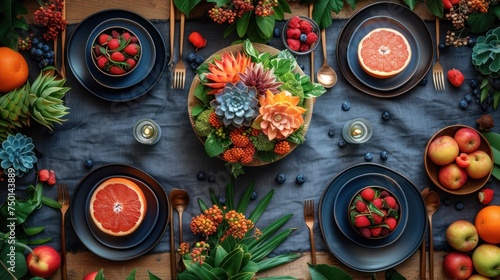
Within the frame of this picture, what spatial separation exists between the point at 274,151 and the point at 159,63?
0.54 meters

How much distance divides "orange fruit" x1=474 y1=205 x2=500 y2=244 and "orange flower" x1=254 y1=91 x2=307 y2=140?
786mm

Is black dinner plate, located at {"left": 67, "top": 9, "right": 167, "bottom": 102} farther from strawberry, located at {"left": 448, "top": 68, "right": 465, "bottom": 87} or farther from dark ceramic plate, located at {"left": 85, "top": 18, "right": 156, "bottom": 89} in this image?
strawberry, located at {"left": 448, "top": 68, "right": 465, "bottom": 87}

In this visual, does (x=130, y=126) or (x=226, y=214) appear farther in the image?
(x=130, y=126)

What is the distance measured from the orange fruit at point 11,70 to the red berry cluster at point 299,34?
0.94 meters

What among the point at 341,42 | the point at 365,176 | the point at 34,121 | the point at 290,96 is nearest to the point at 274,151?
the point at 290,96

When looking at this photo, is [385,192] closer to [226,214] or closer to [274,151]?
[274,151]

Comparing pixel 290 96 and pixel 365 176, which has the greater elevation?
pixel 290 96

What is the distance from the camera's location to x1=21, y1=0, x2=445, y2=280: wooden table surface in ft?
7.55

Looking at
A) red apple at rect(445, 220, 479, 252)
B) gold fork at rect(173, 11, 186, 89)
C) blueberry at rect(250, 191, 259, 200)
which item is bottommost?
red apple at rect(445, 220, 479, 252)

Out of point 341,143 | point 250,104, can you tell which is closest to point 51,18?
point 250,104

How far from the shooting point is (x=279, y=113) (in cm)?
209

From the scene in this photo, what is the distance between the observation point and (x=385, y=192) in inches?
88.5

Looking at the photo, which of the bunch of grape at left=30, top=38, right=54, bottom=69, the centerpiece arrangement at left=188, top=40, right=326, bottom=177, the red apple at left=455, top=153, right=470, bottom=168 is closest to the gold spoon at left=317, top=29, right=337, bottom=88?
the centerpiece arrangement at left=188, top=40, right=326, bottom=177

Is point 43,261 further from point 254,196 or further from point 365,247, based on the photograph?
point 365,247
